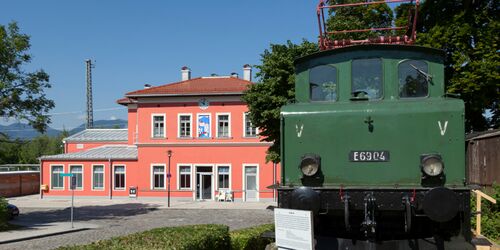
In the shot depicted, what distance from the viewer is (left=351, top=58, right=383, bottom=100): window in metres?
7.33

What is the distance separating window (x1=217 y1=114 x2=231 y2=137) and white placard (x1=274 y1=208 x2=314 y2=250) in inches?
1305

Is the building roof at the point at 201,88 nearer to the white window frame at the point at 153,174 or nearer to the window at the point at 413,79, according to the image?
the white window frame at the point at 153,174

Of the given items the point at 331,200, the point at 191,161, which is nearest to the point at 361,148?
the point at 331,200

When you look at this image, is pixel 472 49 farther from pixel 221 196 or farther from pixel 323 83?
pixel 221 196

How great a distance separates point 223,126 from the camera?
3934 centimetres

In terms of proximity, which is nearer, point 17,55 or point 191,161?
point 17,55

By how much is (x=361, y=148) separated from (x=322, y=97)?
1034 mm

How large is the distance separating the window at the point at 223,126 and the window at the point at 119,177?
343 inches

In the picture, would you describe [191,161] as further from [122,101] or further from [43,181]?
[43,181]

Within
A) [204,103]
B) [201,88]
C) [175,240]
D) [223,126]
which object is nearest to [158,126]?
[204,103]

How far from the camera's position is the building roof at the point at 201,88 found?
128 ft

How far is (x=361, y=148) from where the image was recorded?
23.1 feet

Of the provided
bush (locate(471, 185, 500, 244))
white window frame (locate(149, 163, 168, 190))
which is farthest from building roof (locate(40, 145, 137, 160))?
bush (locate(471, 185, 500, 244))

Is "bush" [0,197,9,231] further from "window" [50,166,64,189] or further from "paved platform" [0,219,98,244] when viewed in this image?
"window" [50,166,64,189]
